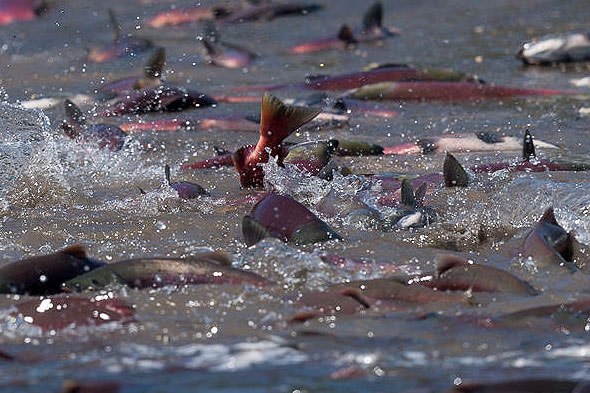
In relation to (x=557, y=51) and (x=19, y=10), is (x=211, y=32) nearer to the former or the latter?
(x=19, y=10)

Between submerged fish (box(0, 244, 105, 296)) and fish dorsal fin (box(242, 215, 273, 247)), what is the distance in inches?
17.3

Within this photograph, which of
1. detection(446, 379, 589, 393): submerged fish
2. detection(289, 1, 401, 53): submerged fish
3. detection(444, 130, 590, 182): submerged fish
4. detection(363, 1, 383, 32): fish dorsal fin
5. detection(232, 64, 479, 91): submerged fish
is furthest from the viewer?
detection(363, 1, 383, 32): fish dorsal fin

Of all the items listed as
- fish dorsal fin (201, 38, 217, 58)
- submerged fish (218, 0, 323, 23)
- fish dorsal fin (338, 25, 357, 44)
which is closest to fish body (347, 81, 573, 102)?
fish dorsal fin (201, 38, 217, 58)

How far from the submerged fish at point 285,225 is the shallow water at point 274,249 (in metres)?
0.05

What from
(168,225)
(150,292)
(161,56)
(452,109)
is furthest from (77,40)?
(150,292)

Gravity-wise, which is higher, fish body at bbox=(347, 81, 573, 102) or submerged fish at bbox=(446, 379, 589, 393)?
submerged fish at bbox=(446, 379, 589, 393)

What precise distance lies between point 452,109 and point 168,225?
254cm

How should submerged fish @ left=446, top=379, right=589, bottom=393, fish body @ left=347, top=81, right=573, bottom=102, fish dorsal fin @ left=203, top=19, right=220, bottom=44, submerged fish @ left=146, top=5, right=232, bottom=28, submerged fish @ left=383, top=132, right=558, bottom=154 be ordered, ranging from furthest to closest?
submerged fish @ left=146, top=5, right=232, bottom=28 → fish dorsal fin @ left=203, top=19, right=220, bottom=44 → fish body @ left=347, top=81, right=573, bottom=102 → submerged fish @ left=383, top=132, right=558, bottom=154 → submerged fish @ left=446, top=379, right=589, bottom=393

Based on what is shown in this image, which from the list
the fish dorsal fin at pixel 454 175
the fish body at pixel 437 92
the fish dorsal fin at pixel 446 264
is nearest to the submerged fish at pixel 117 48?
the fish body at pixel 437 92

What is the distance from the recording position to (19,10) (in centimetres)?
955

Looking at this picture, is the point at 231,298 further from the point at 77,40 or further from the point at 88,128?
the point at 77,40

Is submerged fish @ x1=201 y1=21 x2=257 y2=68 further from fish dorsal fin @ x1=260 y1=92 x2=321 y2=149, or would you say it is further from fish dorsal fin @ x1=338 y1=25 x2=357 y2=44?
fish dorsal fin @ x1=260 y1=92 x2=321 y2=149

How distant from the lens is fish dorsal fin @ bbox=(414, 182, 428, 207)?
3902 mm

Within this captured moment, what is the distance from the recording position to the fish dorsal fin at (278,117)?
13.5 ft
